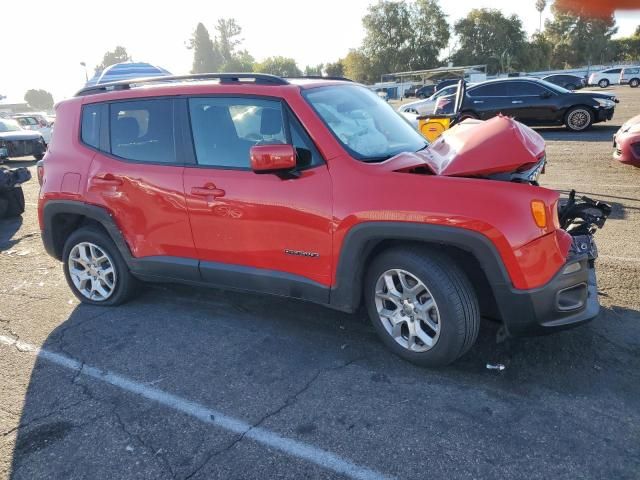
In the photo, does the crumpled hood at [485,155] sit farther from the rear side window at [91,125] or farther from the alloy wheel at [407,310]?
the rear side window at [91,125]

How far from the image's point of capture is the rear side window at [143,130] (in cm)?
389

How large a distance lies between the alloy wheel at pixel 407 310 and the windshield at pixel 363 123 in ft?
2.62

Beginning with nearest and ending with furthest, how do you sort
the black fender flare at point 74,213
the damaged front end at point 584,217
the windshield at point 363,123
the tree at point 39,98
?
the damaged front end at point 584,217 → the windshield at point 363,123 → the black fender flare at point 74,213 → the tree at point 39,98

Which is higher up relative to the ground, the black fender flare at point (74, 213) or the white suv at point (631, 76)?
the white suv at point (631, 76)

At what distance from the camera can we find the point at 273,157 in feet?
10.3

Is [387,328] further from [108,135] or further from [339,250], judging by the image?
[108,135]

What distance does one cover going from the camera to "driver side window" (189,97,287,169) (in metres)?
3.50

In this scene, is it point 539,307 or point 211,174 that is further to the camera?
point 211,174

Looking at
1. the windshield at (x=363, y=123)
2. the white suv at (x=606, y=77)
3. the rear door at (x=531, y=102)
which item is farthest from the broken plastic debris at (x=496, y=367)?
the white suv at (x=606, y=77)

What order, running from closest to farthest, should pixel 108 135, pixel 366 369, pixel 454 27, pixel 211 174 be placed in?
pixel 366 369
pixel 211 174
pixel 108 135
pixel 454 27

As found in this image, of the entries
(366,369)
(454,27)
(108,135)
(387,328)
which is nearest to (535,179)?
(387,328)

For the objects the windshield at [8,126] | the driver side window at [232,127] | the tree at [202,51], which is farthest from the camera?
the tree at [202,51]

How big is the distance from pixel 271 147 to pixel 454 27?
94436 millimetres

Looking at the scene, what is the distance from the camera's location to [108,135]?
13.8 ft
